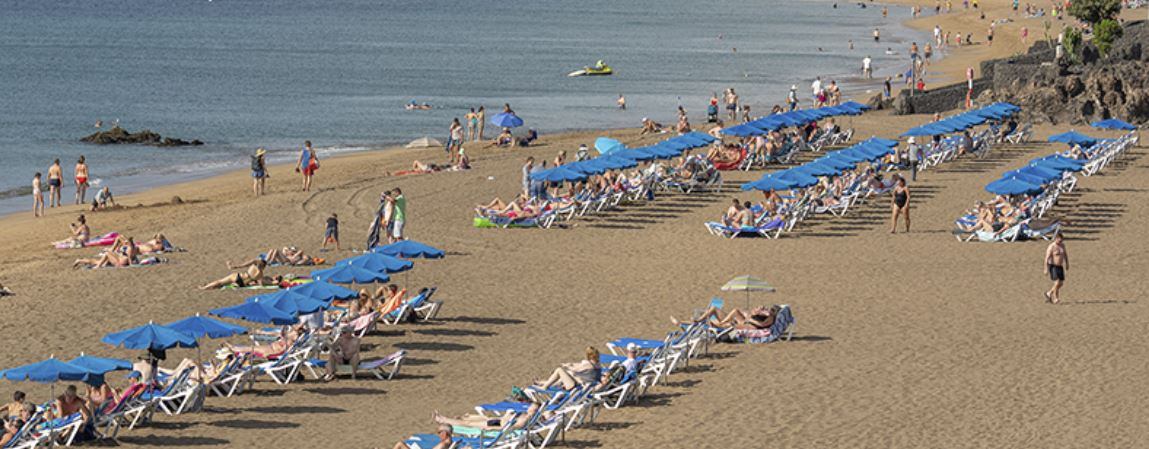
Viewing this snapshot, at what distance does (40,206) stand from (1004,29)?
68.4 meters

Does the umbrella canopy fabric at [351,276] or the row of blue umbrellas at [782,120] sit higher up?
the row of blue umbrellas at [782,120]

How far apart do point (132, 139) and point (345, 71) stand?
96.5 feet

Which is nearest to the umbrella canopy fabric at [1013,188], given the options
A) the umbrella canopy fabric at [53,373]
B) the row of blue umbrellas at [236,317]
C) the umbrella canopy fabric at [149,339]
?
the row of blue umbrellas at [236,317]

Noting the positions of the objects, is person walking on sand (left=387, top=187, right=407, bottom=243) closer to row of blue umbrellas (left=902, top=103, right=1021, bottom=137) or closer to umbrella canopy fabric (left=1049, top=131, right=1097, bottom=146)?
row of blue umbrellas (left=902, top=103, right=1021, bottom=137)

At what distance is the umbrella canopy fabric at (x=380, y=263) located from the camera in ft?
66.8

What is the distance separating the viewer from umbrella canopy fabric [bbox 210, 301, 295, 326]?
17938 mm

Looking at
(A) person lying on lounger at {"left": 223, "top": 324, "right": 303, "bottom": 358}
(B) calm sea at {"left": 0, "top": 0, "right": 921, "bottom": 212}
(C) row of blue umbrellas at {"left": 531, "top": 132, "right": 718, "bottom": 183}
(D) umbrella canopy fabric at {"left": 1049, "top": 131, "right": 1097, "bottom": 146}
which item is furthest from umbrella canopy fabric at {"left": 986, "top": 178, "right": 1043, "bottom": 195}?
(B) calm sea at {"left": 0, "top": 0, "right": 921, "bottom": 212}

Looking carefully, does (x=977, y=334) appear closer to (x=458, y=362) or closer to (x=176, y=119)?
(x=458, y=362)

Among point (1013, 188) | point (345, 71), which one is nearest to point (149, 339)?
point (1013, 188)

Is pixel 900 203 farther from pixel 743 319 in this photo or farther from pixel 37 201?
pixel 37 201

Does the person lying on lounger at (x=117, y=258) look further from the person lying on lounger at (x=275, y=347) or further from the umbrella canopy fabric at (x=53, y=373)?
the umbrella canopy fabric at (x=53, y=373)

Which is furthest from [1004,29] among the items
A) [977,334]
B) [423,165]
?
[977,334]

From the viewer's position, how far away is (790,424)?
1582 cm

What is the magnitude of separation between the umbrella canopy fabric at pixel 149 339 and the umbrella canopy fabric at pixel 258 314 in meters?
1.15
